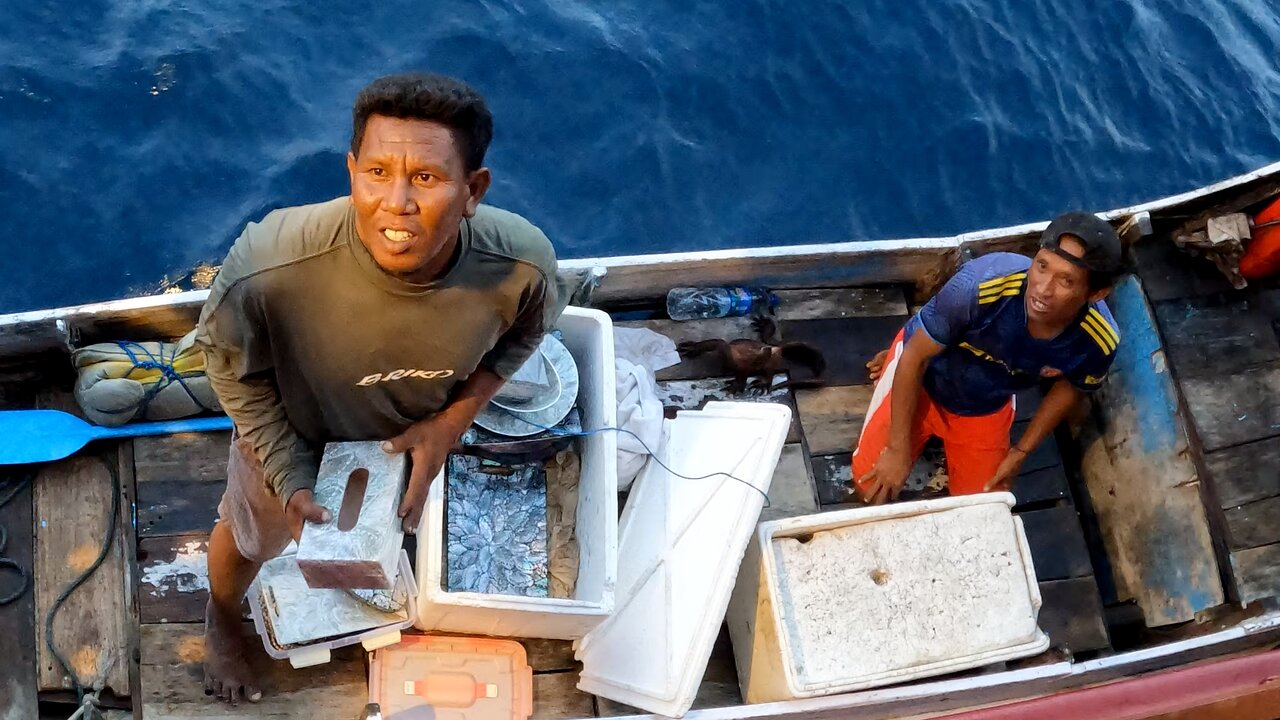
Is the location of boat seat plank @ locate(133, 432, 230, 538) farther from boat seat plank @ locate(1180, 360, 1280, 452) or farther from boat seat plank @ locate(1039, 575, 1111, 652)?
boat seat plank @ locate(1180, 360, 1280, 452)

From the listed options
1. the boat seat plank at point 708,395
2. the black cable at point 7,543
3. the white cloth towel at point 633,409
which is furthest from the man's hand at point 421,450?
the black cable at point 7,543

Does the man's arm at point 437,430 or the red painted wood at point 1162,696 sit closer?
the man's arm at point 437,430

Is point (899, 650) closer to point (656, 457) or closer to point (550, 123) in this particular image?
point (656, 457)

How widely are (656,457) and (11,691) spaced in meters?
2.56

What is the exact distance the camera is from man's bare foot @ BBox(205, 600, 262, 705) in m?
3.33

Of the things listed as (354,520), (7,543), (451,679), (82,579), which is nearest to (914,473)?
(451,679)

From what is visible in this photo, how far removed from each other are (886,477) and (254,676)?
264cm

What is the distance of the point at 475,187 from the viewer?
2.05m

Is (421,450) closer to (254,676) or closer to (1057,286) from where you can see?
(254,676)

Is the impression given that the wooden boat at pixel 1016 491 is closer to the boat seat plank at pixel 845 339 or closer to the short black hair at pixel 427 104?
the boat seat plank at pixel 845 339

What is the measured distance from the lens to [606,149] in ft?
21.4

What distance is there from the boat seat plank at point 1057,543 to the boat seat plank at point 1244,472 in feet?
2.02

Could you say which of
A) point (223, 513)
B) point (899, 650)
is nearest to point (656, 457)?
point (899, 650)

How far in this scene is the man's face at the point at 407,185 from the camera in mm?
1922
